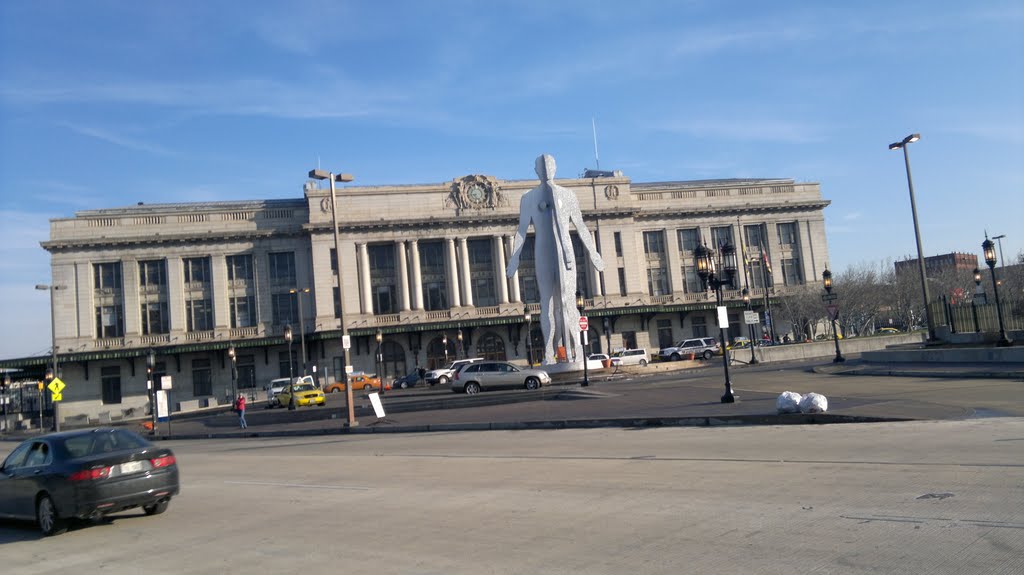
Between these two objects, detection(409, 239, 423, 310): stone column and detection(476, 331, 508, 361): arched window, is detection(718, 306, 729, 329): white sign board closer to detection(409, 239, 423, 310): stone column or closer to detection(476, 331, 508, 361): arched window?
detection(476, 331, 508, 361): arched window

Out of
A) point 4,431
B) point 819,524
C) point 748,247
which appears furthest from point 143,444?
point 748,247

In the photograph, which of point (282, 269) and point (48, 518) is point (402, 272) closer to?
point (282, 269)

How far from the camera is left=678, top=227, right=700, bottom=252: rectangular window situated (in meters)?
80.4

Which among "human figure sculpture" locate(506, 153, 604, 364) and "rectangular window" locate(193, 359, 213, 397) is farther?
"rectangular window" locate(193, 359, 213, 397)

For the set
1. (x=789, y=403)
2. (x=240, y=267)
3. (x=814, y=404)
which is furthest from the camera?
(x=240, y=267)

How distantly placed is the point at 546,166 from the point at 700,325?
132 feet

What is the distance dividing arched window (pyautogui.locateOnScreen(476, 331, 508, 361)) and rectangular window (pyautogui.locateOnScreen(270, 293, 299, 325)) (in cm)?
1783

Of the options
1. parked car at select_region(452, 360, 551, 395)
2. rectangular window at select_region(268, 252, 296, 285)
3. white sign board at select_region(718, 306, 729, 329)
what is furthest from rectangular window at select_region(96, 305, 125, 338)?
white sign board at select_region(718, 306, 729, 329)

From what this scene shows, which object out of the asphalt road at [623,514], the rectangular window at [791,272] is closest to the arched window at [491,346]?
the rectangular window at [791,272]

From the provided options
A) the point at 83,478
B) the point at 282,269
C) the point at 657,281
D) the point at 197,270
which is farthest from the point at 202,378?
the point at 83,478

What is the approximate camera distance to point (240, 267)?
2867 inches

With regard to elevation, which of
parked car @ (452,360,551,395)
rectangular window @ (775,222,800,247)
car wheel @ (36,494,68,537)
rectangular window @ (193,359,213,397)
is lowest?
car wheel @ (36,494,68,537)

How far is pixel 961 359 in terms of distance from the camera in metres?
30.6

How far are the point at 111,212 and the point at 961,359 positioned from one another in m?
72.5
